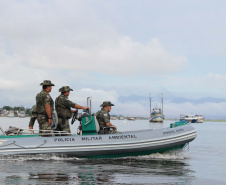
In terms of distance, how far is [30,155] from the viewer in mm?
11773

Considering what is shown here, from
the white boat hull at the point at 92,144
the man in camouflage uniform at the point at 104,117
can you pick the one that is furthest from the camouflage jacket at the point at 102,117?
the white boat hull at the point at 92,144

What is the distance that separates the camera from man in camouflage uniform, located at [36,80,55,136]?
11.5 meters

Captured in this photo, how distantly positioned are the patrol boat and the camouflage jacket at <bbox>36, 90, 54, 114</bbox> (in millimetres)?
801

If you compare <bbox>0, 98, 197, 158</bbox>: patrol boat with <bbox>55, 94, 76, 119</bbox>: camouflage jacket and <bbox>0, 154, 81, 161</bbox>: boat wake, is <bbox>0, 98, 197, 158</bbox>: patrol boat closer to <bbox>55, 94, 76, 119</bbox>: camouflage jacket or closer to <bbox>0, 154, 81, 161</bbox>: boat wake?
<bbox>0, 154, 81, 161</bbox>: boat wake

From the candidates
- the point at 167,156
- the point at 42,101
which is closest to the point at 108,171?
the point at 42,101

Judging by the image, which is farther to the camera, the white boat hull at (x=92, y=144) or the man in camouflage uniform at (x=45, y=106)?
the white boat hull at (x=92, y=144)

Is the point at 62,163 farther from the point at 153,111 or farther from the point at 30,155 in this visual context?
the point at 153,111

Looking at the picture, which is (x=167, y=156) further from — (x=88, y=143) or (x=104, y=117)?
(x=88, y=143)

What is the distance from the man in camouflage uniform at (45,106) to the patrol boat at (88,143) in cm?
37

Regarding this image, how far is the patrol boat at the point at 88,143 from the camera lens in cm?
1179

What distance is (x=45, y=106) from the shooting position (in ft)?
37.7

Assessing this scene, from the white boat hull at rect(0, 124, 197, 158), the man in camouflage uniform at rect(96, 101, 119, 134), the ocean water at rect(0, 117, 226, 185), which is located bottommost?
the ocean water at rect(0, 117, 226, 185)

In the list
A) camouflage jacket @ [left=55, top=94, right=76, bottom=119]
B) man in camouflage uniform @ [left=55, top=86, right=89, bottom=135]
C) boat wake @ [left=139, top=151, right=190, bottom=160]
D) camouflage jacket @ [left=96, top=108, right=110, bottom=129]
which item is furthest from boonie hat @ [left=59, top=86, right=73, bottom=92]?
boat wake @ [left=139, top=151, right=190, bottom=160]

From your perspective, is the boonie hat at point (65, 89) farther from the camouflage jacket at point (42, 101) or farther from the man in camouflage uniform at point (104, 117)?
the man in camouflage uniform at point (104, 117)
